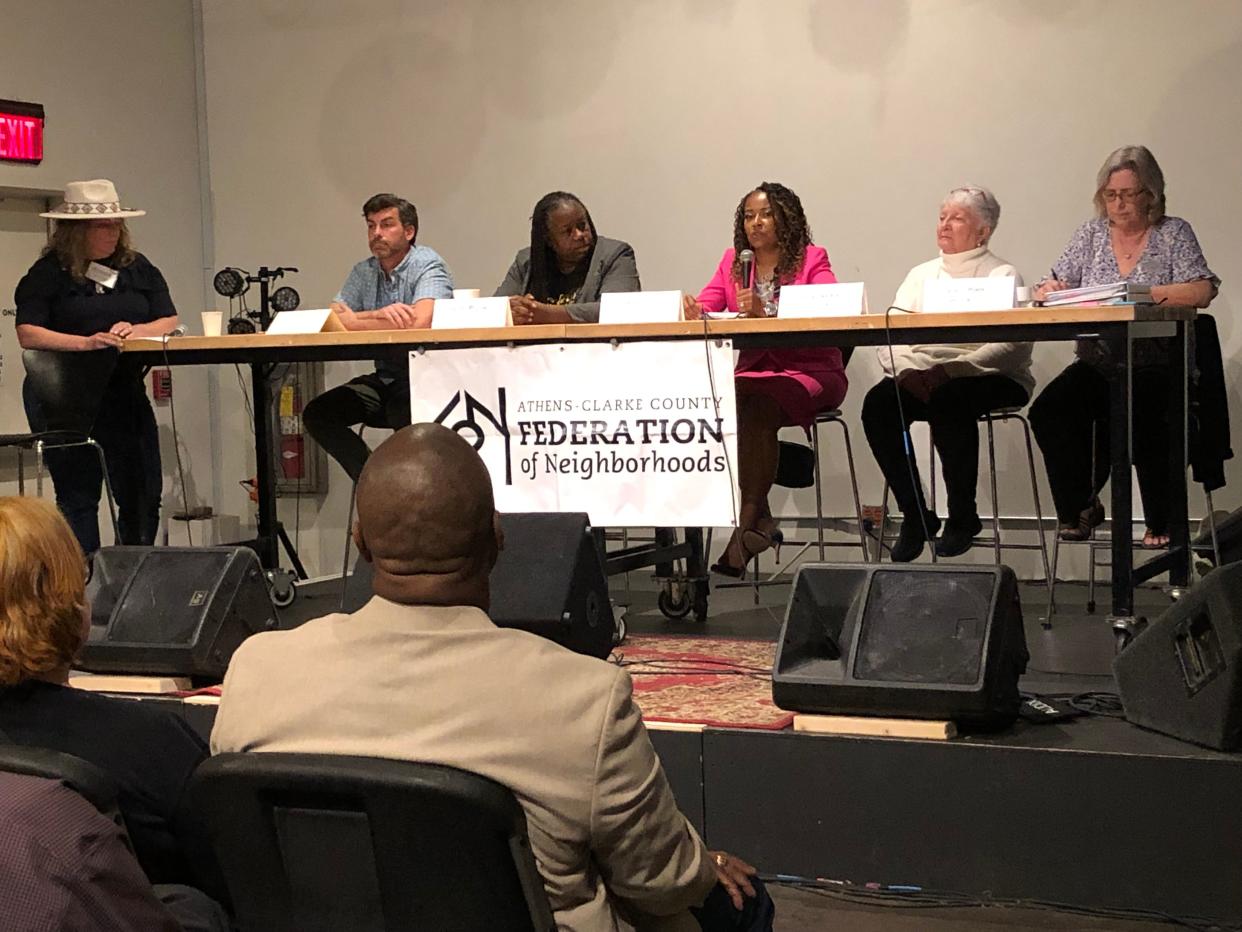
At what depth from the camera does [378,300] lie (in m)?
4.95

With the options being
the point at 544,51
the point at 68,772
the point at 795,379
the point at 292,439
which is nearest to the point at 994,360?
the point at 795,379

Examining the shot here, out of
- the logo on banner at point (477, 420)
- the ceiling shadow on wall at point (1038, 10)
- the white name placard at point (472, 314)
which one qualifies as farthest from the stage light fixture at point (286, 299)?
the ceiling shadow on wall at point (1038, 10)

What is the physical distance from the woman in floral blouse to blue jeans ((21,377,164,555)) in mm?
2847

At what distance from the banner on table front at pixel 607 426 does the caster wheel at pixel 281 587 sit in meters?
1.01

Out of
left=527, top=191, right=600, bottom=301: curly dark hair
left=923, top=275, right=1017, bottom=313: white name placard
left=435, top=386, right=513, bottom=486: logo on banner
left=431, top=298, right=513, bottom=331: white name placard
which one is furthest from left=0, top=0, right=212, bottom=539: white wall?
left=923, top=275, right=1017, bottom=313: white name placard

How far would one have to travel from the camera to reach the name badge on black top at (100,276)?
477 cm

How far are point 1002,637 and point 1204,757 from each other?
1.25ft

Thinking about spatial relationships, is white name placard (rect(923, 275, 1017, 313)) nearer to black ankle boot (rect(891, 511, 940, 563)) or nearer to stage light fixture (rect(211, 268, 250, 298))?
black ankle boot (rect(891, 511, 940, 563))

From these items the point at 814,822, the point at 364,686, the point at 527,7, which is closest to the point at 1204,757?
the point at 814,822

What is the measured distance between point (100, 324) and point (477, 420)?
1.70 meters

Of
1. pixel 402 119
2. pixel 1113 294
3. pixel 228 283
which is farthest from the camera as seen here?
pixel 402 119

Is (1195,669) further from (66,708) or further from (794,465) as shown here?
(794,465)

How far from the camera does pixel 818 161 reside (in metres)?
5.61

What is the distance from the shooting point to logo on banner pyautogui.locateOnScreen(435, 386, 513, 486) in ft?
12.3
